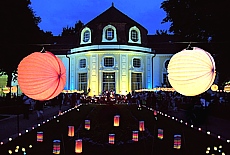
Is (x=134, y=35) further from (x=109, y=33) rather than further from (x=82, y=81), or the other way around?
(x=82, y=81)

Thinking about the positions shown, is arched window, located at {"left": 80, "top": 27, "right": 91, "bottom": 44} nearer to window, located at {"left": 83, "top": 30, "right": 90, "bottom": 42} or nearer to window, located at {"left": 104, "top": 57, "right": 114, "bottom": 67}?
window, located at {"left": 83, "top": 30, "right": 90, "bottom": 42}

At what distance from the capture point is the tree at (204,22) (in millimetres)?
17781

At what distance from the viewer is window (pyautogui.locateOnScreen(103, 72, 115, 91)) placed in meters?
41.5

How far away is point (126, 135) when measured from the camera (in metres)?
12.1

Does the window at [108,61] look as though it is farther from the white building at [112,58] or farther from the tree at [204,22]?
the tree at [204,22]

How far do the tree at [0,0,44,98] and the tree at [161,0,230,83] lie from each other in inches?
359

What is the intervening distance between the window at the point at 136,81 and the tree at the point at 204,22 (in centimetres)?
1746

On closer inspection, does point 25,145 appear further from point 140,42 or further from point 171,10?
point 140,42

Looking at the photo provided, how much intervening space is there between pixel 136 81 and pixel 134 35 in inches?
213

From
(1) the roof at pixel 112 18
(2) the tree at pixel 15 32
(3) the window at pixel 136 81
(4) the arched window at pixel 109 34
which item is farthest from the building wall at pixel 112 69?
(2) the tree at pixel 15 32

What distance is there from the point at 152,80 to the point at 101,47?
7.85 metres

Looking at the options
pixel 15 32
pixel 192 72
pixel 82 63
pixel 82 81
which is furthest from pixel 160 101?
pixel 82 63

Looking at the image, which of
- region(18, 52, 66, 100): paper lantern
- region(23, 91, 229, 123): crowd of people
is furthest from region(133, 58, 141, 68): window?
region(18, 52, 66, 100): paper lantern

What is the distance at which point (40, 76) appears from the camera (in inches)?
267
